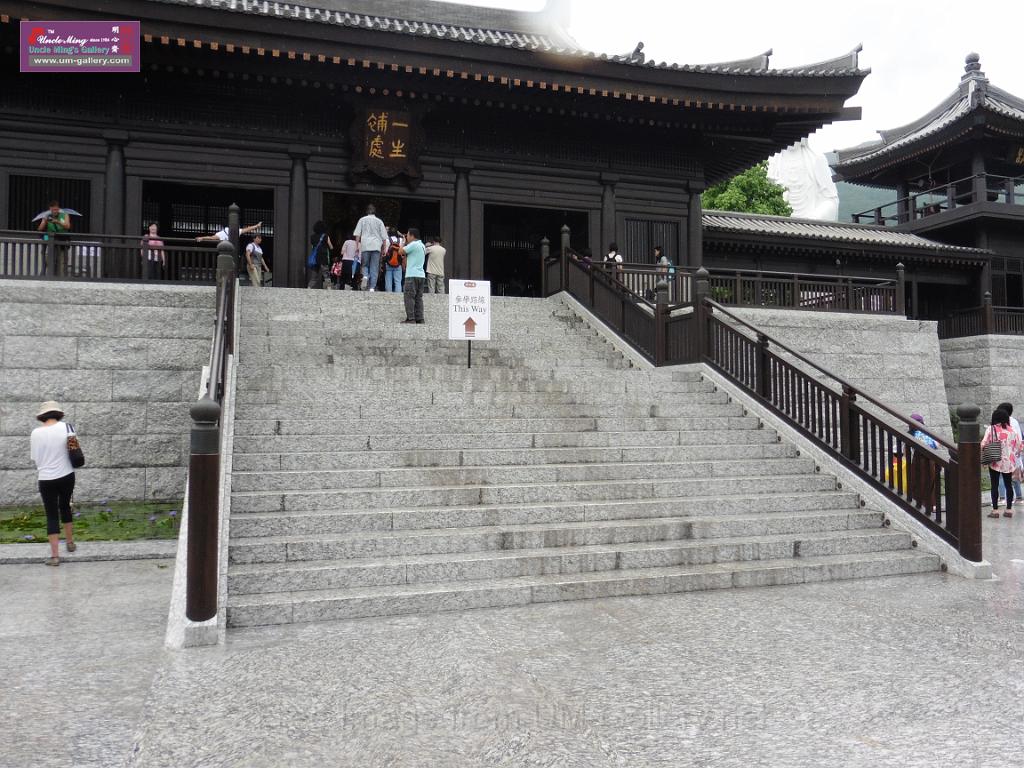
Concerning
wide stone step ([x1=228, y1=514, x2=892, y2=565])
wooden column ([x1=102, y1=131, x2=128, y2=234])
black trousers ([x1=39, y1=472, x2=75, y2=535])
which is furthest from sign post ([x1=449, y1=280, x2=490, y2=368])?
wooden column ([x1=102, y1=131, x2=128, y2=234])

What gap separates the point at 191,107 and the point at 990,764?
14.9m

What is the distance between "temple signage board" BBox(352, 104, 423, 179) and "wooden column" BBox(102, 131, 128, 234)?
4.12 metres

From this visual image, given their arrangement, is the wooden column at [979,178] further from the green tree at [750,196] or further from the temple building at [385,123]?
the temple building at [385,123]

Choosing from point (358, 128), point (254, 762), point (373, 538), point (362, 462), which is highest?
point (358, 128)

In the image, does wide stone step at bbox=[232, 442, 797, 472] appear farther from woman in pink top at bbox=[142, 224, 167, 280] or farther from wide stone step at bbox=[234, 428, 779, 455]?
woman in pink top at bbox=[142, 224, 167, 280]

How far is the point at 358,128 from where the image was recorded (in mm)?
14617

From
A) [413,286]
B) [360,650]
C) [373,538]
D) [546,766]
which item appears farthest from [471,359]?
[546,766]

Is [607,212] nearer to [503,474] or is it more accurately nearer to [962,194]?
[503,474]

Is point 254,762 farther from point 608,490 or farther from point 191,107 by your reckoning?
point 191,107

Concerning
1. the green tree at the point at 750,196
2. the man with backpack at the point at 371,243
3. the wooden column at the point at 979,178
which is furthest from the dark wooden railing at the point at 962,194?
the man with backpack at the point at 371,243

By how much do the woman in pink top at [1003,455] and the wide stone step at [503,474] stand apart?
4.00 metres

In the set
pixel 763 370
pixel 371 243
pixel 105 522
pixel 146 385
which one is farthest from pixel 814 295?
pixel 105 522

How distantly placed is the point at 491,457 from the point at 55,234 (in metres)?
7.77

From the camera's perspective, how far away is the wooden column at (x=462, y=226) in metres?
15.5
